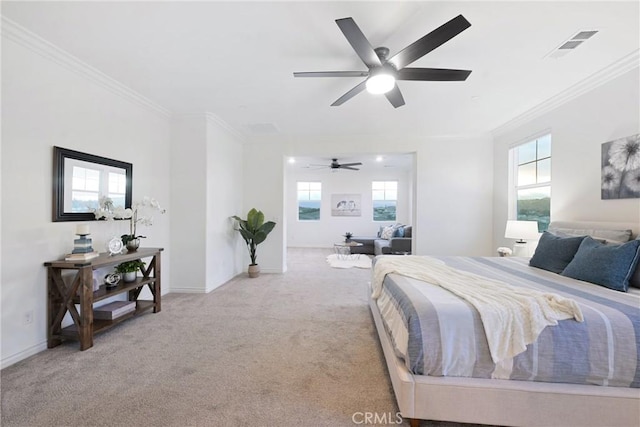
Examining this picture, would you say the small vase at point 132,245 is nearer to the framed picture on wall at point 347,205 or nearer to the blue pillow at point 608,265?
the blue pillow at point 608,265

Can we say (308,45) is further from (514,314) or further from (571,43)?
(514,314)

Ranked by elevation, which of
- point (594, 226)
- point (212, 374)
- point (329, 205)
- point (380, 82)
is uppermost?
point (380, 82)

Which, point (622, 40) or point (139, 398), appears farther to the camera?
point (622, 40)

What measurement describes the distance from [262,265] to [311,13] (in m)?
4.41

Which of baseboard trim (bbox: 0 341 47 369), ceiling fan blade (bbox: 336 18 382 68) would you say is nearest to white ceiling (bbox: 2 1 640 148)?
ceiling fan blade (bbox: 336 18 382 68)

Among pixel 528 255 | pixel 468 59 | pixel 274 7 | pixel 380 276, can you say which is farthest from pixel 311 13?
pixel 528 255

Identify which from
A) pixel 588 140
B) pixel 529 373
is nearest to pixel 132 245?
pixel 529 373

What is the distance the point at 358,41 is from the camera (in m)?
1.87

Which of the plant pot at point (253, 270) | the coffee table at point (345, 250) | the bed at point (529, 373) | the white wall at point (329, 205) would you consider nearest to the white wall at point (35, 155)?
the plant pot at point (253, 270)

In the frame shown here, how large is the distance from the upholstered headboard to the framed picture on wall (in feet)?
20.0

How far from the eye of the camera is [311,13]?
194cm

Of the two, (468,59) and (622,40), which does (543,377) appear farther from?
(622,40)

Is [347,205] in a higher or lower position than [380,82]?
lower

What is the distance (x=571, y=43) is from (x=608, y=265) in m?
1.86
